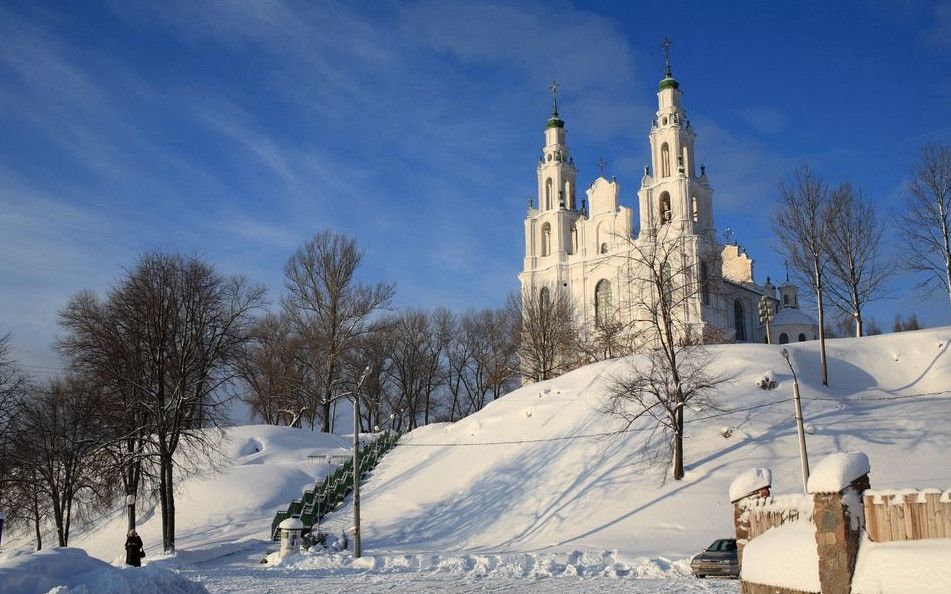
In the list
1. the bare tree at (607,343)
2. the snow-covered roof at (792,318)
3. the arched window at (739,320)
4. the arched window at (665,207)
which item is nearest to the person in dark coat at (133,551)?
the bare tree at (607,343)

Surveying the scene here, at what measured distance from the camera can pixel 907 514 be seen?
9.81 metres

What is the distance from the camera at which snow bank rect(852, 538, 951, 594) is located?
902 cm

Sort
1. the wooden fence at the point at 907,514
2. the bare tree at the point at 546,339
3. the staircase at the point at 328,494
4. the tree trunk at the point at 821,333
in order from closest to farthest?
the wooden fence at the point at 907,514
the staircase at the point at 328,494
the tree trunk at the point at 821,333
the bare tree at the point at 546,339

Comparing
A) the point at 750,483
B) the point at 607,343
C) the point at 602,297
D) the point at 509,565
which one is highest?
the point at 602,297

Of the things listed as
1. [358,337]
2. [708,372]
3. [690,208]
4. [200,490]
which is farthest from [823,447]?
[690,208]

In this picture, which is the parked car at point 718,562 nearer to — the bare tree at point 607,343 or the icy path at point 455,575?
the icy path at point 455,575

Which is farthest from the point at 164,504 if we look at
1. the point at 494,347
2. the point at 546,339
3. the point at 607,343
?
the point at 494,347

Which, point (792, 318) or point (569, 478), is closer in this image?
point (569, 478)

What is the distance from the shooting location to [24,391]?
36.1m

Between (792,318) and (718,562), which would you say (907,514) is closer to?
(718,562)

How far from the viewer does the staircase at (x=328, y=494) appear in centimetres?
3019

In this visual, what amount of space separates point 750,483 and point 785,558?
244cm

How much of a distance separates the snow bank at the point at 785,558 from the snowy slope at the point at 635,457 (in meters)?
9.28

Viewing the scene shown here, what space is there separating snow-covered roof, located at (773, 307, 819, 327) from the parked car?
209ft
